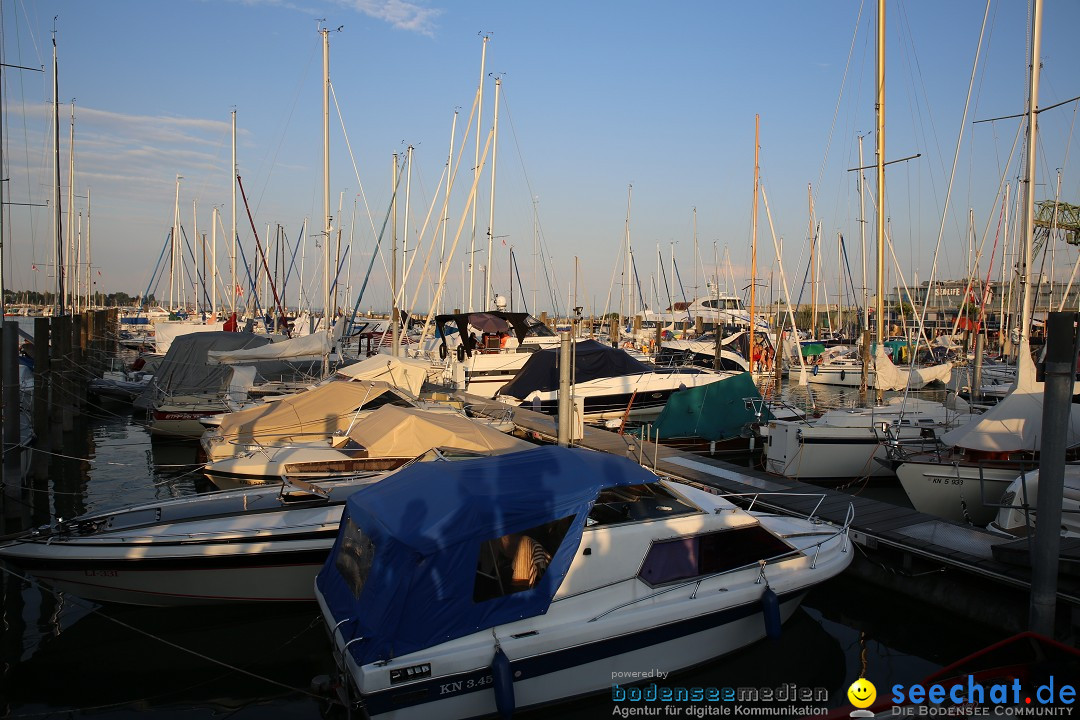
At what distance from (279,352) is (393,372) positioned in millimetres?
4628

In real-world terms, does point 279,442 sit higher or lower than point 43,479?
higher

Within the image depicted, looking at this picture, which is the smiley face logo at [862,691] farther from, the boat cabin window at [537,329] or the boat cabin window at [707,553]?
the boat cabin window at [537,329]

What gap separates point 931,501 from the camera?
1266 cm

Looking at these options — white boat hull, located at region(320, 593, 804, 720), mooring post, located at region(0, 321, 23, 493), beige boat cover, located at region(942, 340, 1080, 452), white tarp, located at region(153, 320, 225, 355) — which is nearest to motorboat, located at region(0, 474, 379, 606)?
white boat hull, located at region(320, 593, 804, 720)

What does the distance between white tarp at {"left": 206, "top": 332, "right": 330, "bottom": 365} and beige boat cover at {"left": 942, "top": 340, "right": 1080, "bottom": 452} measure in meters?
17.6

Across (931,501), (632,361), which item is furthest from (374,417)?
(632,361)

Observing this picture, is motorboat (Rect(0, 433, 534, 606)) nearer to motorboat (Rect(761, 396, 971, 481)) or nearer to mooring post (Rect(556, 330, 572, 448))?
mooring post (Rect(556, 330, 572, 448))

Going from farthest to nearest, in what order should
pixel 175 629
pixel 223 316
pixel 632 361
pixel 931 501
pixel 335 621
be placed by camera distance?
pixel 223 316, pixel 632 361, pixel 931 501, pixel 175 629, pixel 335 621

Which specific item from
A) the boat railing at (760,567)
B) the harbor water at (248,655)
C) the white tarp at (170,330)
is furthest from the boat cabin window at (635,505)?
the white tarp at (170,330)

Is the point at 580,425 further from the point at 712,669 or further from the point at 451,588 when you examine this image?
the point at 451,588

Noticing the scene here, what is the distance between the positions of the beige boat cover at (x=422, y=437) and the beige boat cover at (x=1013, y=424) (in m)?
7.36

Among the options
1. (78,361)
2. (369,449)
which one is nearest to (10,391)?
(369,449)

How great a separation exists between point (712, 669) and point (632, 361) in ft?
60.2

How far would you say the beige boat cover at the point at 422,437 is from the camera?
42.5ft
